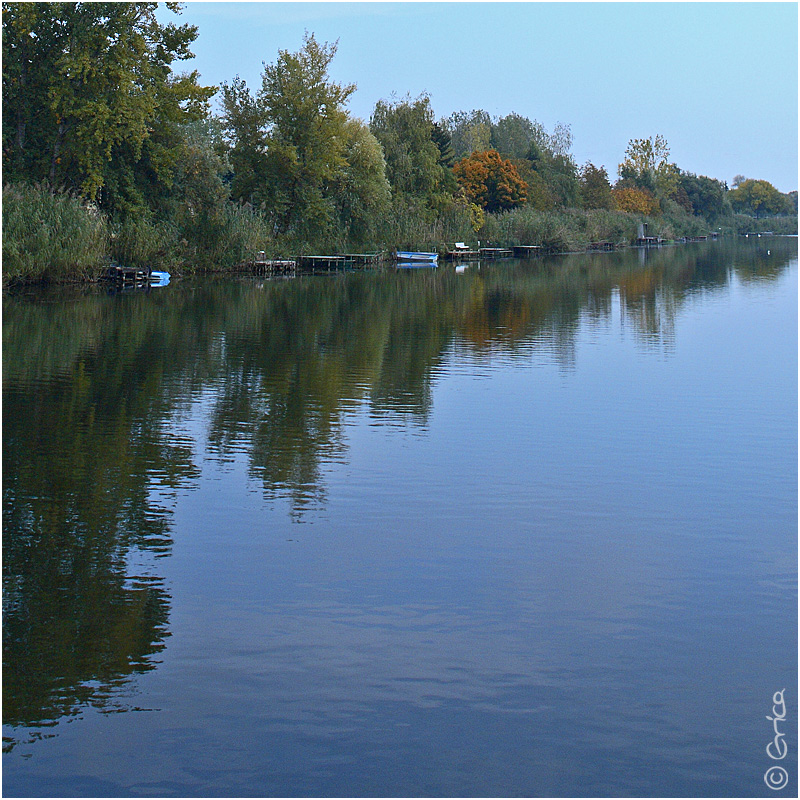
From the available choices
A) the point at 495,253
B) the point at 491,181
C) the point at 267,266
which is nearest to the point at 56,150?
the point at 267,266

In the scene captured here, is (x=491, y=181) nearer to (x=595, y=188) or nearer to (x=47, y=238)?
(x=595, y=188)

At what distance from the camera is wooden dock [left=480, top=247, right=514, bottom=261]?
76.0m

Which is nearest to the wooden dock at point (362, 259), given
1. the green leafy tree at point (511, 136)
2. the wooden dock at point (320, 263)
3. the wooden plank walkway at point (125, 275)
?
the wooden dock at point (320, 263)

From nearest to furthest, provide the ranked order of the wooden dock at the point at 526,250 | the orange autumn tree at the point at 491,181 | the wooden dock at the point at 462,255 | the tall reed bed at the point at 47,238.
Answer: the tall reed bed at the point at 47,238, the wooden dock at the point at 462,255, the wooden dock at the point at 526,250, the orange autumn tree at the point at 491,181

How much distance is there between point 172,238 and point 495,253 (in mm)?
38091

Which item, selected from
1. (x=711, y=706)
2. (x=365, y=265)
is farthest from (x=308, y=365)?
(x=365, y=265)

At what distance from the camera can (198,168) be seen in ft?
159

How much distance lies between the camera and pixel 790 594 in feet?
27.7

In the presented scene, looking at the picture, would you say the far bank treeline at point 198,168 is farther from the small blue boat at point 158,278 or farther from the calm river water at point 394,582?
the calm river water at point 394,582

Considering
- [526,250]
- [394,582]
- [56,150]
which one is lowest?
[394,582]

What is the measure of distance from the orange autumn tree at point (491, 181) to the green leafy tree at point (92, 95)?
1688 inches

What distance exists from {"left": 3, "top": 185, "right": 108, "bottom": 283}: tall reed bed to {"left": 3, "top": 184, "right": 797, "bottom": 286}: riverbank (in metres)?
0.03

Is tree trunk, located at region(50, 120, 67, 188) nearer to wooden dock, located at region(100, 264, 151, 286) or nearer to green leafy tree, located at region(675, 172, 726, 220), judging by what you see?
wooden dock, located at region(100, 264, 151, 286)

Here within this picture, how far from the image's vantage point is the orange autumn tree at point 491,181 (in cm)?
8650
